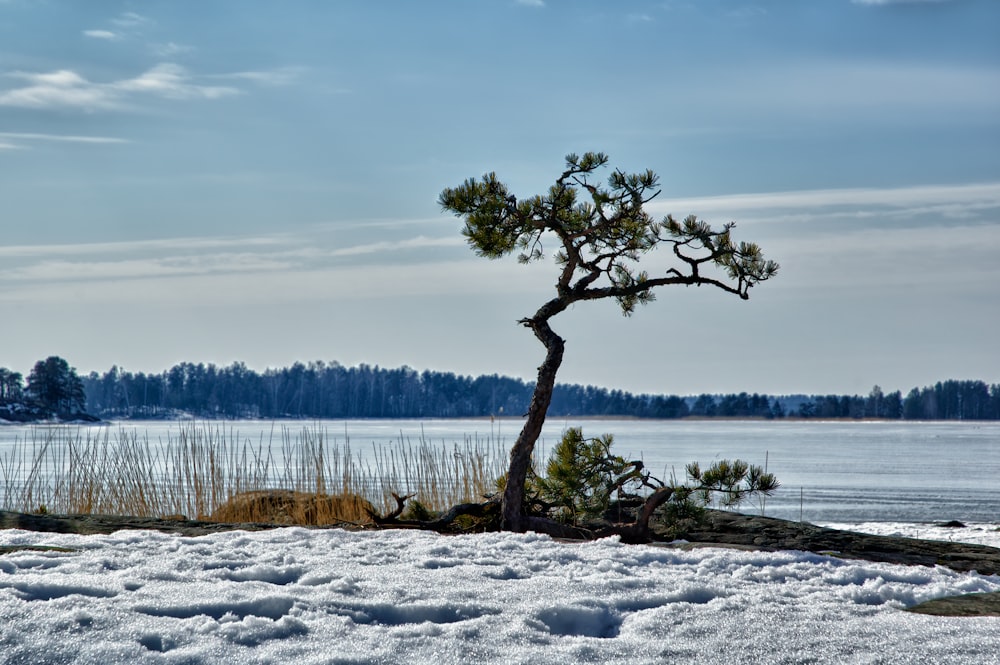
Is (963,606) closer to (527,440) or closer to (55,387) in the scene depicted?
(527,440)

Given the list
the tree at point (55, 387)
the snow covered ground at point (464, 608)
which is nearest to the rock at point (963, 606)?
the snow covered ground at point (464, 608)

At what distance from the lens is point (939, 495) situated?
14719 millimetres

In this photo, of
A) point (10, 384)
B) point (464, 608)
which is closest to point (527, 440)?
point (464, 608)

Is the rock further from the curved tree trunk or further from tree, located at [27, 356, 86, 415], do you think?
tree, located at [27, 356, 86, 415]

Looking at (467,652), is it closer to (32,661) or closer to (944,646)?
(32,661)

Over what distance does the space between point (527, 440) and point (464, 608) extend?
8.68 feet

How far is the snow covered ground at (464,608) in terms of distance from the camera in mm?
2338

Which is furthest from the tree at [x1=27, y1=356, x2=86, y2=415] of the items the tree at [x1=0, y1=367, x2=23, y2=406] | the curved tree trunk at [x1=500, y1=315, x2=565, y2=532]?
the curved tree trunk at [x1=500, y1=315, x2=565, y2=532]

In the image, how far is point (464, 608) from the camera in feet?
8.82

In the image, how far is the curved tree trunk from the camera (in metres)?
5.30

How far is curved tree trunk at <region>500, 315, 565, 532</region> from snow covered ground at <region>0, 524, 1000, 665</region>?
1.63m

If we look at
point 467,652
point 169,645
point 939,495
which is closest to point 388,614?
point 467,652

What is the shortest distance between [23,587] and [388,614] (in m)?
1.03

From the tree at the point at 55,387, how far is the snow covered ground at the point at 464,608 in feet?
190
